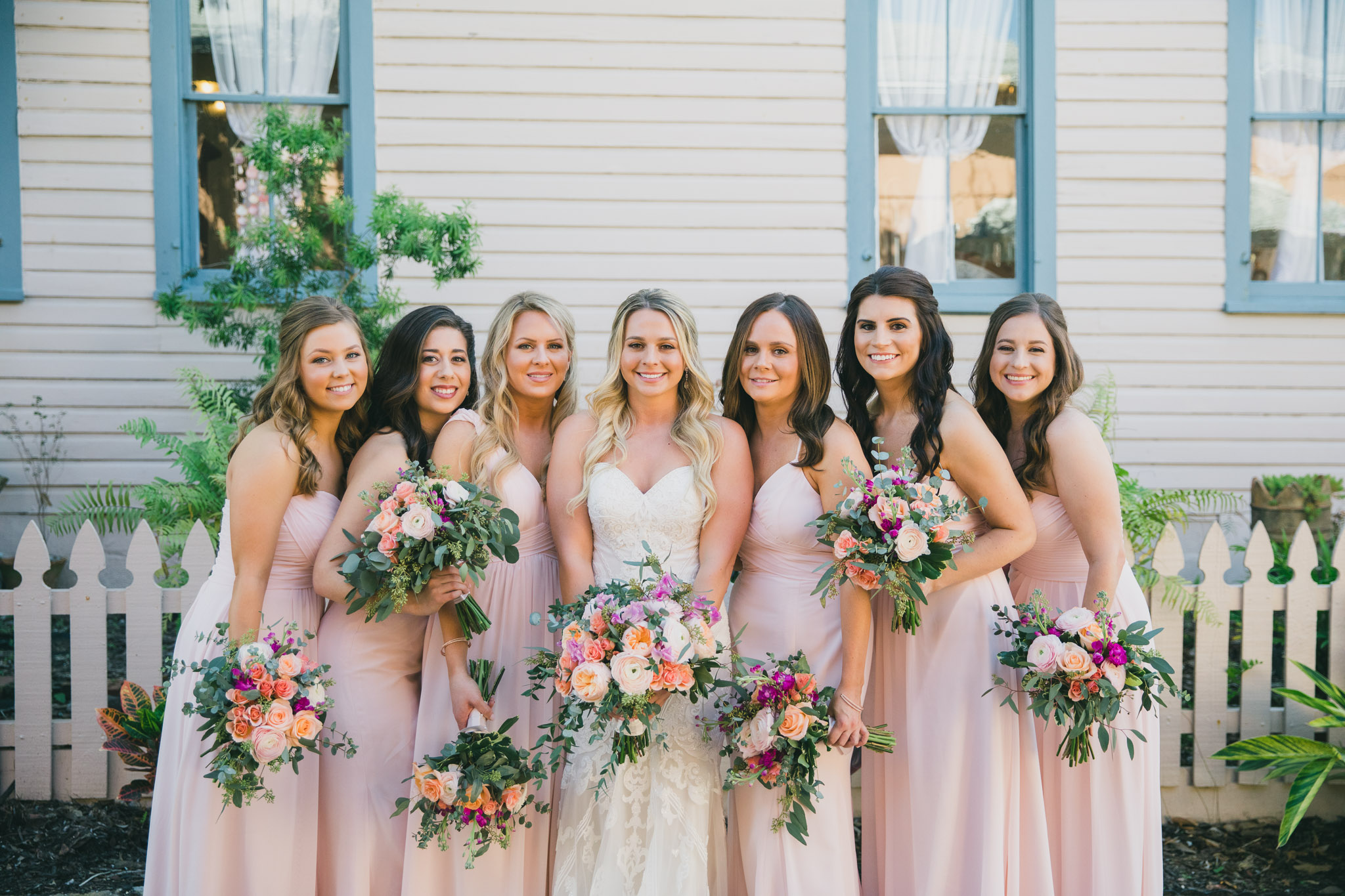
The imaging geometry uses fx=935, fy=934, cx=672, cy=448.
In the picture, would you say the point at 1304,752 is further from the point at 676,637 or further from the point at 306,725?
the point at 306,725

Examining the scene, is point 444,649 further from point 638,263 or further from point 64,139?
point 64,139

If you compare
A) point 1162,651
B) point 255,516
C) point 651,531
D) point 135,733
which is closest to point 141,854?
point 135,733

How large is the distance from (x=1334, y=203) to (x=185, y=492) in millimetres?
8143

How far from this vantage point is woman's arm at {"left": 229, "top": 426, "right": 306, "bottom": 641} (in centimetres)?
333

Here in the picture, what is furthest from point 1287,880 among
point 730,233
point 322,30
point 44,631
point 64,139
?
point 64,139

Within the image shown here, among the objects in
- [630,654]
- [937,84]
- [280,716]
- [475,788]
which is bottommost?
[475,788]

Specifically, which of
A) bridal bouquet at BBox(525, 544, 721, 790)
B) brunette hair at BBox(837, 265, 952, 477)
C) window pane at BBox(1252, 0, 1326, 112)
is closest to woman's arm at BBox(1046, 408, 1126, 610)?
brunette hair at BBox(837, 265, 952, 477)

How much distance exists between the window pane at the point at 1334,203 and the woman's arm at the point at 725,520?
5.91 meters

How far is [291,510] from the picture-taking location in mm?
3455

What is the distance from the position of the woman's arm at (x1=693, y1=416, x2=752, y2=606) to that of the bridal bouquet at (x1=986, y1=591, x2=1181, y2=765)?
1.02 metres

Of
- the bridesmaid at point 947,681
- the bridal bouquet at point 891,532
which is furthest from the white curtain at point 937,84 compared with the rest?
the bridal bouquet at point 891,532

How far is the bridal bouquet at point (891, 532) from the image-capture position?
2.97m

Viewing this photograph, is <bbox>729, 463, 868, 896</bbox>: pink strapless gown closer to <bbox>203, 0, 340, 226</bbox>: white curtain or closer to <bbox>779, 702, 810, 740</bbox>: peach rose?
<bbox>779, 702, 810, 740</bbox>: peach rose

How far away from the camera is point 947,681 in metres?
3.46
